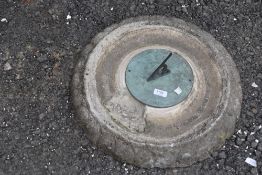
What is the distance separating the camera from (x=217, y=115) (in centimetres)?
264

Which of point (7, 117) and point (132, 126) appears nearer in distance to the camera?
point (132, 126)

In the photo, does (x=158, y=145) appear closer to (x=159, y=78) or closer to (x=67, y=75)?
(x=159, y=78)

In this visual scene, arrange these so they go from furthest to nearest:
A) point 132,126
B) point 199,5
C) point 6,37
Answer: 1. point 199,5
2. point 6,37
3. point 132,126

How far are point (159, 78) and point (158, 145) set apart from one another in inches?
16.8

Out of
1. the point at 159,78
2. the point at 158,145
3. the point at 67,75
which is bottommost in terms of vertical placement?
the point at 67,75

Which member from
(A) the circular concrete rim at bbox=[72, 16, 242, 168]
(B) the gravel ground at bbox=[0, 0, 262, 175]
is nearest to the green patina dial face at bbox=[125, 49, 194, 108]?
(A) the circular concrete rim at bbox=[72, 16, 242, 168]

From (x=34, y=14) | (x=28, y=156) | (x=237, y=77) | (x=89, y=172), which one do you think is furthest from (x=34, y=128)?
(x=237, y=77)

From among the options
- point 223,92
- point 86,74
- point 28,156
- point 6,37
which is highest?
point 223,92

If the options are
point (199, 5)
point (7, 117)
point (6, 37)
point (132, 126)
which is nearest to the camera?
point (132, 126)

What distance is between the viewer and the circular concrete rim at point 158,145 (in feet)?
8.34

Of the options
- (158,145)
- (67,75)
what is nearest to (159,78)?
(158,145)

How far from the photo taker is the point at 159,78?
270cm

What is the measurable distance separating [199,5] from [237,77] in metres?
0.75

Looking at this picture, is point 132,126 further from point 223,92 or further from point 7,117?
point 7,117
